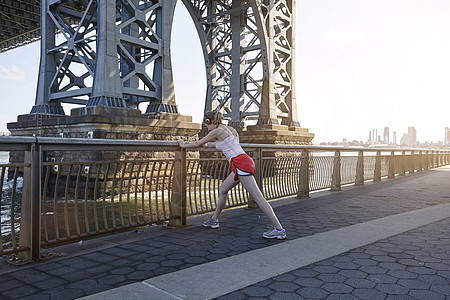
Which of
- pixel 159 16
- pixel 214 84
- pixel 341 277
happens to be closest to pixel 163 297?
pixel 341 277

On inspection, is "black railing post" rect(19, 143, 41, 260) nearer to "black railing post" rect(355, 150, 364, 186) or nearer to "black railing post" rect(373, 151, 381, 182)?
"black railing post" rect(355, 150, 364, 186)

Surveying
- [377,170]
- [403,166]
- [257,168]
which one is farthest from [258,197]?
[403,166]

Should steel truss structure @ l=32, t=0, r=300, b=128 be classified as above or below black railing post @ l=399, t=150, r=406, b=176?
above

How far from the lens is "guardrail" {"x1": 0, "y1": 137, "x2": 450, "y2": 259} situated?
12.2ft

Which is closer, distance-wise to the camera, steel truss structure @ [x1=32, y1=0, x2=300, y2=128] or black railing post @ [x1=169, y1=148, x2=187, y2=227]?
black railing post @ [x1=169, y1=148, x2=187, y2=227]

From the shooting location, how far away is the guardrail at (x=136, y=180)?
3.72m

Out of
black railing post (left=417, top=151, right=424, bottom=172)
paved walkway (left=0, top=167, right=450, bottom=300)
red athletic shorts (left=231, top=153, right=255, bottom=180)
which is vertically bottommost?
paved walkway (left=0, top=167, right=450, bottom=300)

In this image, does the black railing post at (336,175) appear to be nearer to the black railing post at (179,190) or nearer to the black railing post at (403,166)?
the black railing post at (179,190)

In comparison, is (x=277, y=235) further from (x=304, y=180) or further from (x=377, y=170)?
(x=377, y=170)

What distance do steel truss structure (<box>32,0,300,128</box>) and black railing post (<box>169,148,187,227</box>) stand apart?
8025 millimetres

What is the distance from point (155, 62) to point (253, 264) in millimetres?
12779

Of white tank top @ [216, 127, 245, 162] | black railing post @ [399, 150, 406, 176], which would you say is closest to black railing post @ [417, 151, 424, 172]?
black railing post @ [399, 150, 406, 176]

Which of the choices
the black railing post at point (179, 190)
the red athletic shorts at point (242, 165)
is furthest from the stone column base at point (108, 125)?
the red athletic shorts at point (242, 165)

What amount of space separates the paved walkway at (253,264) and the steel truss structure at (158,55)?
9.11 m
